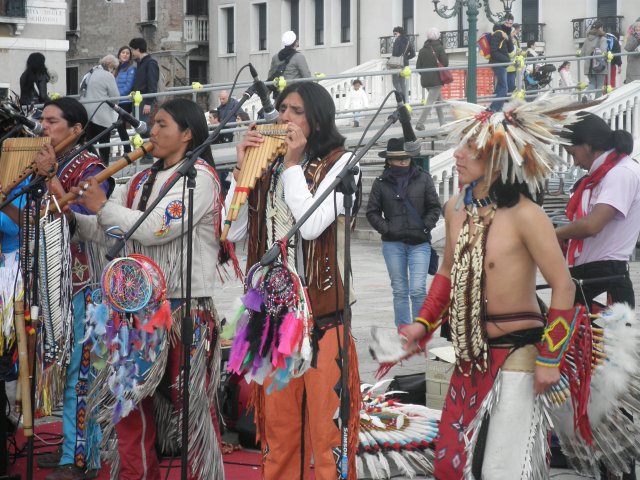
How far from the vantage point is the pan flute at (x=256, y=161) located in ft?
16.0

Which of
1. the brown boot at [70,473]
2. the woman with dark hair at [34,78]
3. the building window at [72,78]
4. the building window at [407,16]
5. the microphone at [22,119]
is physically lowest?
the brown boot at [70,473]

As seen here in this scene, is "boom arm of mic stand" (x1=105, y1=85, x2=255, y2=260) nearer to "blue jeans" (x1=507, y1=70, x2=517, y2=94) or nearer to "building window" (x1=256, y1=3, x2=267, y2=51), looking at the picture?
"blue jeans" (x1=507, y1=70, x2=517, y2=94)

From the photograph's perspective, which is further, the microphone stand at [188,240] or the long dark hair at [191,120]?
the long dark hair at [191,120]

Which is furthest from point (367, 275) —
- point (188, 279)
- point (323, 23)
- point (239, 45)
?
point (239, 45)

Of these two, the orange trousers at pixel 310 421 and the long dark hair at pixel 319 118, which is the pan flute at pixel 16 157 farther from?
the orange trousers at pixel 310 421

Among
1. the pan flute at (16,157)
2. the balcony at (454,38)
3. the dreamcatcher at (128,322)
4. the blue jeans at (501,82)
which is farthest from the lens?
the balcony at (454,38)

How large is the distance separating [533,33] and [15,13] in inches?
587

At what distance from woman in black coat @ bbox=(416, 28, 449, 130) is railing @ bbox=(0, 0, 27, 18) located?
13192 mm

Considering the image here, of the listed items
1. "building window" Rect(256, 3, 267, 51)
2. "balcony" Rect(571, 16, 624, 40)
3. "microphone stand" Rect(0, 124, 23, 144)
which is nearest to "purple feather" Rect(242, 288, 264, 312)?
"microphone stand" Rect(0, 124, 23, 144)

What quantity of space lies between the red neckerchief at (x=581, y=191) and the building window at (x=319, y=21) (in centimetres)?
3549

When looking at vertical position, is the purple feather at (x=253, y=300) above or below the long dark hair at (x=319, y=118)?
below

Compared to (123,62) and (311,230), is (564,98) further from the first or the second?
(123,62)

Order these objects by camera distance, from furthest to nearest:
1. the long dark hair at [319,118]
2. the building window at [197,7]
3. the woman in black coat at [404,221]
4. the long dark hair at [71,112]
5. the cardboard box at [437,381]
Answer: the building window at [197,7], the woman in black coat at [404,221], the cardboard box at [437,381], the long dark hair at [71,112], the long dark hair at [319,118]

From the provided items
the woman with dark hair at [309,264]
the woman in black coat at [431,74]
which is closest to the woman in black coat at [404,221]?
the woman with dark hair at [309,264]
